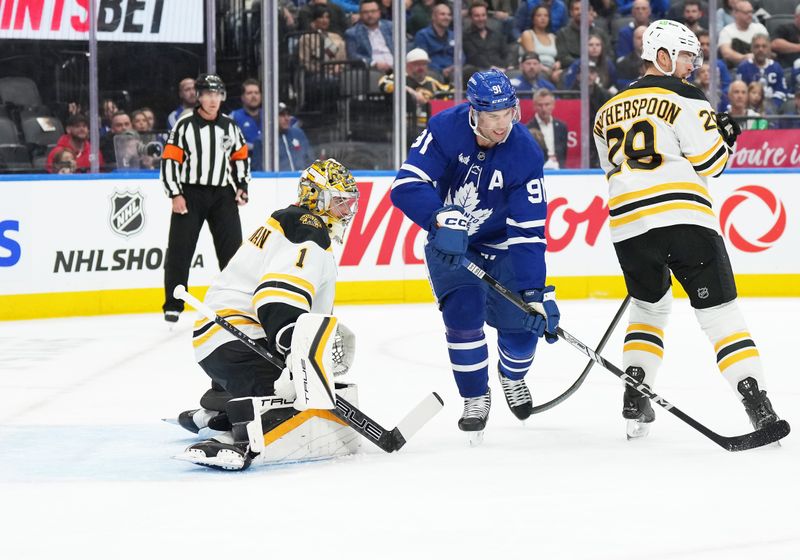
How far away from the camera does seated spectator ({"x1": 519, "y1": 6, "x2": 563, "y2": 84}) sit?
26.6ft

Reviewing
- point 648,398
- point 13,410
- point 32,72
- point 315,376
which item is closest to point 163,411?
Result: point 13,410

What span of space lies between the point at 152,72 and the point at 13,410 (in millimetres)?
3725

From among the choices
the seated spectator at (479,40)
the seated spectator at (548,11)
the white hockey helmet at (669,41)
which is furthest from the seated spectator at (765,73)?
the white hockey helmet at (669,41)

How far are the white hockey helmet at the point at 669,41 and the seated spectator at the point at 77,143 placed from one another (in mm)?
4274

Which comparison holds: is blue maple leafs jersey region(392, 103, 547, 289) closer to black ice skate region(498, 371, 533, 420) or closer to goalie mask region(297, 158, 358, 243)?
goalie mask region(297, 158, 358, 243)

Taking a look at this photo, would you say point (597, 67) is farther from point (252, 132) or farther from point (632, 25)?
point (252, 132)

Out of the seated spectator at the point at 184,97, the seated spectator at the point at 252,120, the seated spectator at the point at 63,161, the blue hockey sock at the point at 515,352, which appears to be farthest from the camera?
the seated spectator at the point at 252,120

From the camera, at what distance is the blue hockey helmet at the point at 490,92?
11.0ft

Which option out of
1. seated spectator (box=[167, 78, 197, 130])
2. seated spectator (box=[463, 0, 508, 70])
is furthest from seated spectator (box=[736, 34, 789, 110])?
seated spectator (box=[167, 78, 197, 130])

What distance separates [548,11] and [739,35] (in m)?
1.21

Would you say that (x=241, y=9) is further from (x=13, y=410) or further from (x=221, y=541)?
(x=221, y=541)

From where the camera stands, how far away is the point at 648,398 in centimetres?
363

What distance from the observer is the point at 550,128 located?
8031 mm

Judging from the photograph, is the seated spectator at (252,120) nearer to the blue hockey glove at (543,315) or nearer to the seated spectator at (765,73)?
the seated spectator at (765,73)
